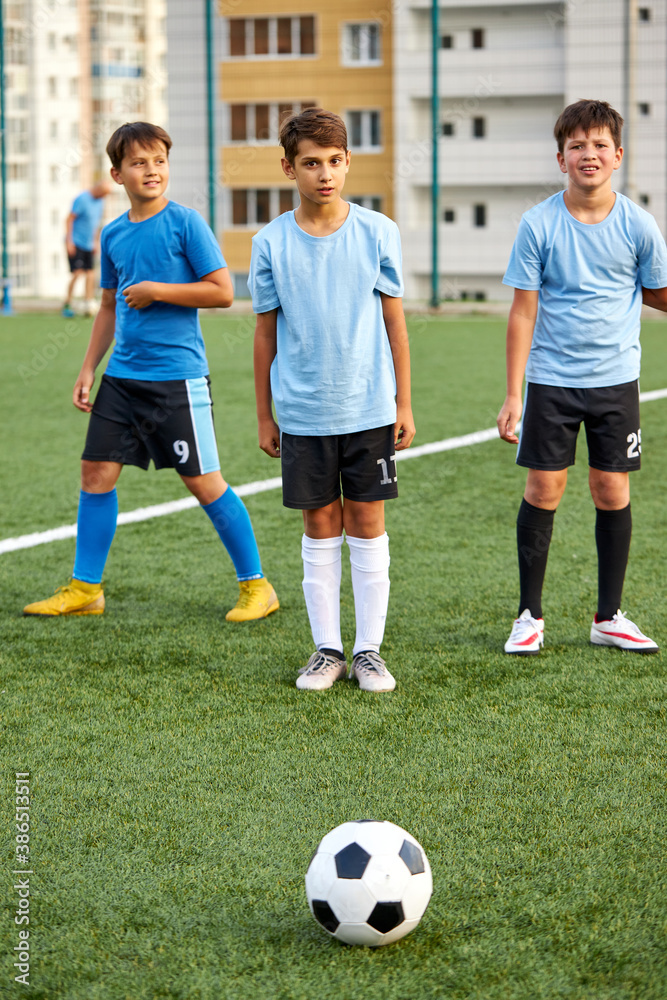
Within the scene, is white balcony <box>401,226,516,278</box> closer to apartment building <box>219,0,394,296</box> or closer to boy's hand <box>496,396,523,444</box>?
apartment building <box>219,0,394,296</box>

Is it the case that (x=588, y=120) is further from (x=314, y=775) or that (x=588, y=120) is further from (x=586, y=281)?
(x=314, y=775)

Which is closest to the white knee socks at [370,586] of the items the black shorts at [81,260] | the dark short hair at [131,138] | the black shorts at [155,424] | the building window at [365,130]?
the black shorts at [155,424]

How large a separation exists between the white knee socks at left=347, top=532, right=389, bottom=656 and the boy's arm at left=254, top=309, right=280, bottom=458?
39 centimetres

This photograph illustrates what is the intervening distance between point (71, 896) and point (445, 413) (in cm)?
692

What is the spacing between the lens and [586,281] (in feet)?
12.1

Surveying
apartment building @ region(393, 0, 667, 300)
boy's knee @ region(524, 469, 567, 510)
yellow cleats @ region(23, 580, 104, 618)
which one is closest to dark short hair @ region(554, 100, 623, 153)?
boy's knee @ region(524, 469, 567, 510)

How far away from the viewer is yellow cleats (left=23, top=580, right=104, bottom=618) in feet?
14.3

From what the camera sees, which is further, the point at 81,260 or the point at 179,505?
the point at 81,260

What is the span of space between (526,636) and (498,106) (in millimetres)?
39416

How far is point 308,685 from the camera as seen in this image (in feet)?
11.7

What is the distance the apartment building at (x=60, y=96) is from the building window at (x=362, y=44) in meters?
37.3

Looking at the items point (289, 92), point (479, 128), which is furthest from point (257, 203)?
point (479, 128)

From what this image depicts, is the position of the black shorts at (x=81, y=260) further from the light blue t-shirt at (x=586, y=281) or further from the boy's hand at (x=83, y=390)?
the light blue t-shirt at (x=586, y=281)

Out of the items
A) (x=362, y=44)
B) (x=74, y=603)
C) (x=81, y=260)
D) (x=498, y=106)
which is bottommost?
(x=74, y=603)
